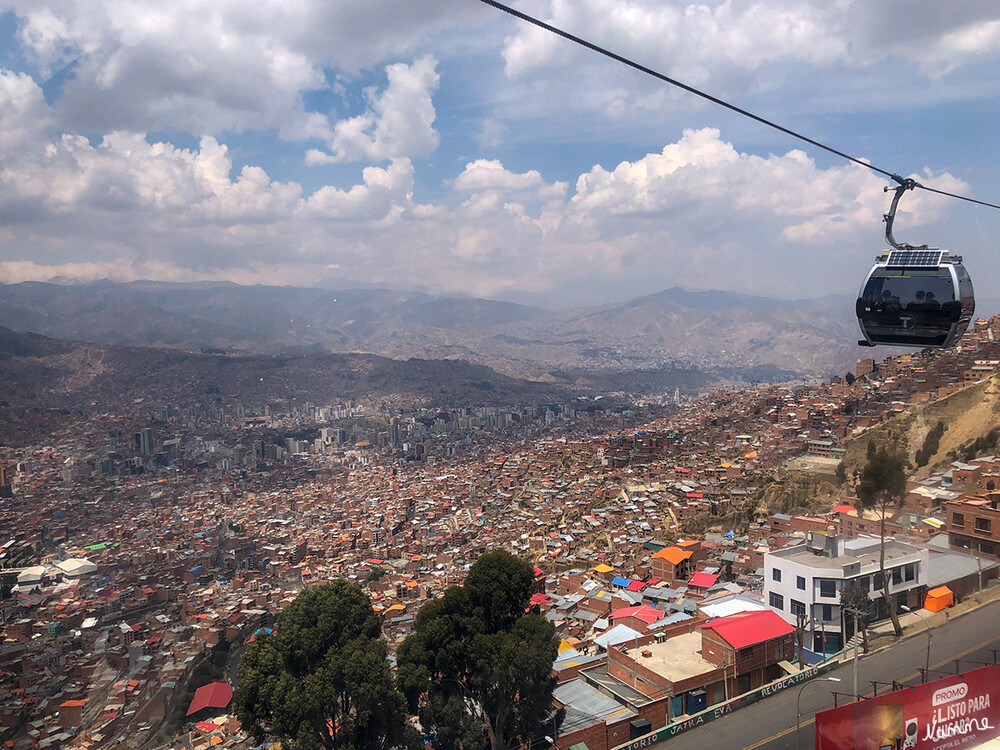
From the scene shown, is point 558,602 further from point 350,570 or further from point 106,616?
point 106,616

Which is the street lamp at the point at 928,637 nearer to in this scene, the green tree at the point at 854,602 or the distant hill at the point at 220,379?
the green tree at the point at 854,602

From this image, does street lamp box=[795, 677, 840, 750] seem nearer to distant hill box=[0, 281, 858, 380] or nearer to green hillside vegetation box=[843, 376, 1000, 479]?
green hillside vegetation box=[843, 376, 1000, 479]

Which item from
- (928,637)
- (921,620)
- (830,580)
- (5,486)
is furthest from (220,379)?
(928,637)

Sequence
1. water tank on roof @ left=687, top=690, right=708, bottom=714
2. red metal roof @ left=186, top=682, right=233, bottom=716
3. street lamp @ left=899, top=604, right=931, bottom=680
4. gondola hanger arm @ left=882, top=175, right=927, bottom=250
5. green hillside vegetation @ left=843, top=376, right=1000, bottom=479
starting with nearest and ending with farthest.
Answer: gondola hanger arm @ left=882, top=175, right=927, bottom=250, street lamp @ left=899, top=604, right=931, bottom=680, water tank on roof @ left=687, top=690, right=708, bottom=714, red metal roof @ left=186, top=682, right=233, bottom=716, green hillside vegetation @ left=843, top=376, right=1000, bottom=479

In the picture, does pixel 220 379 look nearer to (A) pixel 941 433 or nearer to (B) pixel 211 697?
(B) pixel 211 697

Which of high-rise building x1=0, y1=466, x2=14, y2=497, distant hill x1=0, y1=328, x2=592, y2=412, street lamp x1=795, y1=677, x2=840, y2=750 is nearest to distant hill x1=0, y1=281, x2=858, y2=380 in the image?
distant hill x1=0, y1=328, x2=592, y2=412

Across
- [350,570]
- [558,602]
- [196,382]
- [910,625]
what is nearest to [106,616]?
[350,570]

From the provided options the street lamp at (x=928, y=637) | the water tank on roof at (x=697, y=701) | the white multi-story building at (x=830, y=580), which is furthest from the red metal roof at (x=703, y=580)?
the water tank on roof at (x=697, y=701)
